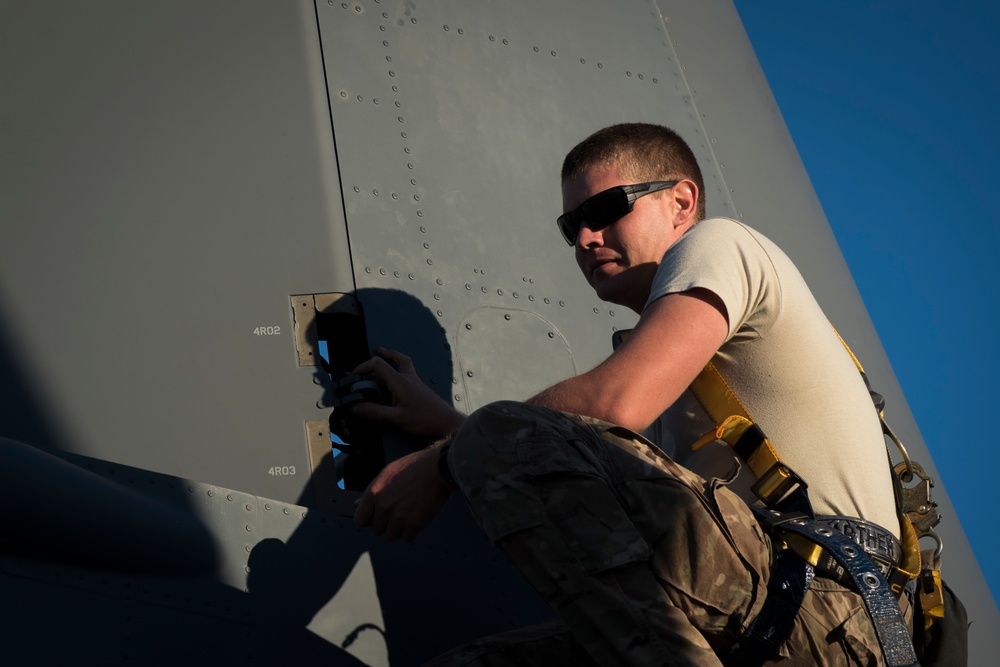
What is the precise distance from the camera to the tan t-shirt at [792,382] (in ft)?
5.70

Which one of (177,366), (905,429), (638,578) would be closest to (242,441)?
(177,366)

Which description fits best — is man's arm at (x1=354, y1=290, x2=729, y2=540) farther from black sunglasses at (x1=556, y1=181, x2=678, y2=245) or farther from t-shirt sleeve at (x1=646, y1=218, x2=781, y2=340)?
black sunglasses at (x1=556, y1=181, x2=678, y2=245)

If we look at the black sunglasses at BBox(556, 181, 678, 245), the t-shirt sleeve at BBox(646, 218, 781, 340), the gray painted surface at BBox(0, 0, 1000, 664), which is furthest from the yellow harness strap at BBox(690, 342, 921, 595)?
the gray painted surface at BBox(0, 0, 1000, 664)

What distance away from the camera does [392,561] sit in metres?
1.93

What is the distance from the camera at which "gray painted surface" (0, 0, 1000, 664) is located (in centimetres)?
192

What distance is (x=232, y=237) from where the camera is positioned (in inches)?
83.8

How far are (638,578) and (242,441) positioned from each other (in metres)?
0.87

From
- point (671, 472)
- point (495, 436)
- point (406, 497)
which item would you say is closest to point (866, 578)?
point (671, 472)

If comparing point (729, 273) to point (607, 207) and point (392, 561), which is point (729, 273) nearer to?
point (607, 207)

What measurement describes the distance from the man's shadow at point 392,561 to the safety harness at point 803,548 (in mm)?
523

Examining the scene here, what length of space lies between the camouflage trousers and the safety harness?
2 cm

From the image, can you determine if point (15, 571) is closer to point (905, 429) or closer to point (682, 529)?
point (682, 529)

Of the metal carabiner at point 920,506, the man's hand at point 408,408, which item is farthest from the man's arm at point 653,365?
the metal carabiner at point 920,506

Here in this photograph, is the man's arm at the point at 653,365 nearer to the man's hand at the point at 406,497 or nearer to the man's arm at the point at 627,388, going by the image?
the man's arm at the point at 627,388
